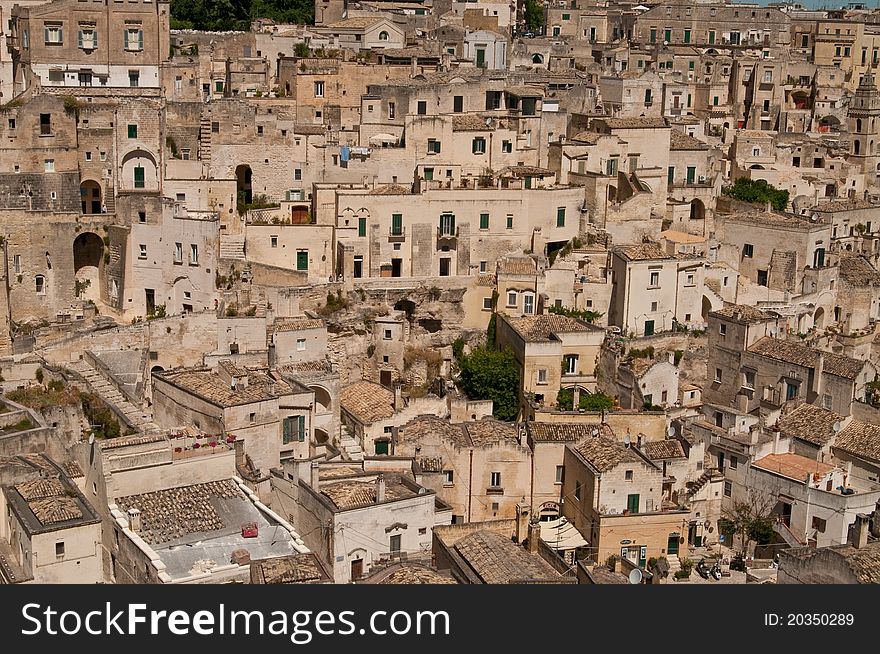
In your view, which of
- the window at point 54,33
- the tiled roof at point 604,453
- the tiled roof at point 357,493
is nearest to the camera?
the tiled roof at point 357,493

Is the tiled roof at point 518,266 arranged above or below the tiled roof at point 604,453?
above

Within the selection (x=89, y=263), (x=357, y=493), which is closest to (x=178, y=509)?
(x=357, y=493)

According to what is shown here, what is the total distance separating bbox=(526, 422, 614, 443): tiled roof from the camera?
119 feet

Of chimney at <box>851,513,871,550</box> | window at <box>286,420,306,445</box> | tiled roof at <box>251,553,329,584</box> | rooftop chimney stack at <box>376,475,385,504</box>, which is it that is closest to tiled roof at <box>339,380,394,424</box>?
window at <box>286,420,306,445</box>

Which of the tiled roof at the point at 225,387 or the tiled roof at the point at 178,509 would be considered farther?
the tiled roof at the point at 225,387

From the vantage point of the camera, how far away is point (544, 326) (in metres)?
40.9

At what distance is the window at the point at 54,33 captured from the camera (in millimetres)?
48312

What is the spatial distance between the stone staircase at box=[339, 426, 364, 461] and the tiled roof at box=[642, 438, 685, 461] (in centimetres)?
731

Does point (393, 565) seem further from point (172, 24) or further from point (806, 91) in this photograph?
point (806, 91)

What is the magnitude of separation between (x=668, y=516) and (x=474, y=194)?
14017 millimetres

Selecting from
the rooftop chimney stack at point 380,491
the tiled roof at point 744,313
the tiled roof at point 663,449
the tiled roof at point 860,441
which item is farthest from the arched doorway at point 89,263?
the tiled roof at point 860,441

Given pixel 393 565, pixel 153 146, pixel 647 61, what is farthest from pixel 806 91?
pixel 393 565

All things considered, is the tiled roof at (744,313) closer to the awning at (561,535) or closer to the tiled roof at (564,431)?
the tiled roof at (564,431)

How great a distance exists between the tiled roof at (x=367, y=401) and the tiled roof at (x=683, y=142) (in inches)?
659
